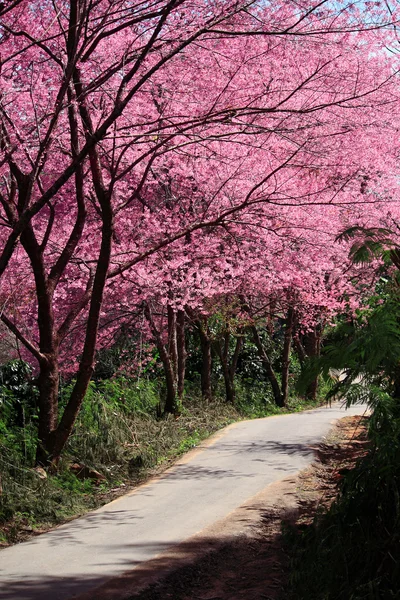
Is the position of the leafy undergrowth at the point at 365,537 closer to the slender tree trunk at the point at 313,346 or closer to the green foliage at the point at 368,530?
the green foliage at the point at 368,530

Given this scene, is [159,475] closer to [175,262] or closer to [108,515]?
[108,515]

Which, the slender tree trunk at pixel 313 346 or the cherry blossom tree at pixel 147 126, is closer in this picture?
the cherry blossom tree at pixel 147 126

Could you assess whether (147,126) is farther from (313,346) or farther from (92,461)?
(313,346)

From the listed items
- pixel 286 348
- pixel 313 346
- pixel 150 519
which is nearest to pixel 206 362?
pixel 286 348

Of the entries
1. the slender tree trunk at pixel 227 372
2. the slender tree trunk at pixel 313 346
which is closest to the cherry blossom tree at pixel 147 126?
the slender tree trunk at pixel 227 372

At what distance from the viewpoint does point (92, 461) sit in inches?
401

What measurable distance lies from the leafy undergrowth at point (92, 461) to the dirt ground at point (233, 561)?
1891 millimetres

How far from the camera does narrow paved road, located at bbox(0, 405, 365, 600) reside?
6.04 metres

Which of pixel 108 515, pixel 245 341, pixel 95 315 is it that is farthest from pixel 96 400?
pixel 245 341

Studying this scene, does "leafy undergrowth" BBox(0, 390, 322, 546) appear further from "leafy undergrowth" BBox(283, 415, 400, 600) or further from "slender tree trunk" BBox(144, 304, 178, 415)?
"leafy undergrowth" BBox(283, 415, 400, 600)

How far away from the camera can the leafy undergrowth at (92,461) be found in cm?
820

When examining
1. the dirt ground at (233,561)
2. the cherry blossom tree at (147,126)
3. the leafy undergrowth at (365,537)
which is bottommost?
the dirt ground at (233,561)

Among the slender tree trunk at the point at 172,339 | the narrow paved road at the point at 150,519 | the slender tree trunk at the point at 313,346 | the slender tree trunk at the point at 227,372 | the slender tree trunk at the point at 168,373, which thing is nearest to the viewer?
the narrow paved road at the point at 150,519

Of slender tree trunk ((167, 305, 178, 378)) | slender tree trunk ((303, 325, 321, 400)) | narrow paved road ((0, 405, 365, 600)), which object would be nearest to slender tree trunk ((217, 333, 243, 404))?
slender tree trunk ((167, 305, 178, 378))
